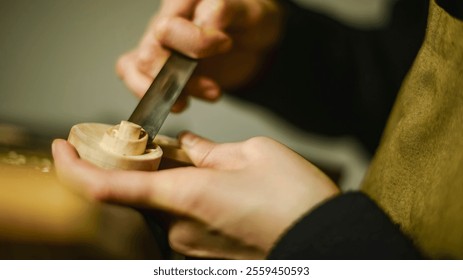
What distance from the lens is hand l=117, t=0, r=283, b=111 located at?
56 cm

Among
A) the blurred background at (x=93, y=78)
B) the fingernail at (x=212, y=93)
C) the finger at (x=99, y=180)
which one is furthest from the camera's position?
the blurred background at (x=93, y=78)

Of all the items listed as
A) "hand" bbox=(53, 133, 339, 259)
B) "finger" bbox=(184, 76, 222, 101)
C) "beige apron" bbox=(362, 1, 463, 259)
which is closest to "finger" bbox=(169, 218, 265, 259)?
"hand" bbox=(53, 133, 339, 259)

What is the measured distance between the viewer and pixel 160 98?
0.47m

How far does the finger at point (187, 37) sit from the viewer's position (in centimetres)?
55

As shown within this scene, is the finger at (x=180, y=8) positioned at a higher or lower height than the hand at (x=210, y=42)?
higher

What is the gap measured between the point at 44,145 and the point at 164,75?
0.25 metres

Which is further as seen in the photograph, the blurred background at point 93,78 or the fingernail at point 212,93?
the blurred background at point 93,78

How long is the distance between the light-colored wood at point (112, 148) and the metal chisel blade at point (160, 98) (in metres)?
0.04

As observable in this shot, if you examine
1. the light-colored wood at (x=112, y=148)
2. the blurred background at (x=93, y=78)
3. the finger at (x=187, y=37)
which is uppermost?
the finger at (x=187, y=37)

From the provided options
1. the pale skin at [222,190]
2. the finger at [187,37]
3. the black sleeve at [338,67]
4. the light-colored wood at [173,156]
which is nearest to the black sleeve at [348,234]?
the pale skin at [222,190]

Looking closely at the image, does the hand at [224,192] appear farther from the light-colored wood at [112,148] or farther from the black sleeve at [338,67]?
the black sleeve at [338,67]

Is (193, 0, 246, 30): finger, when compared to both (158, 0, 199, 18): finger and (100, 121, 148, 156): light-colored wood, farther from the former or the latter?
(100, 121, 148, 156): light-colored wood

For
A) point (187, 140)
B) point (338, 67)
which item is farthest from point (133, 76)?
point (338, 67)
